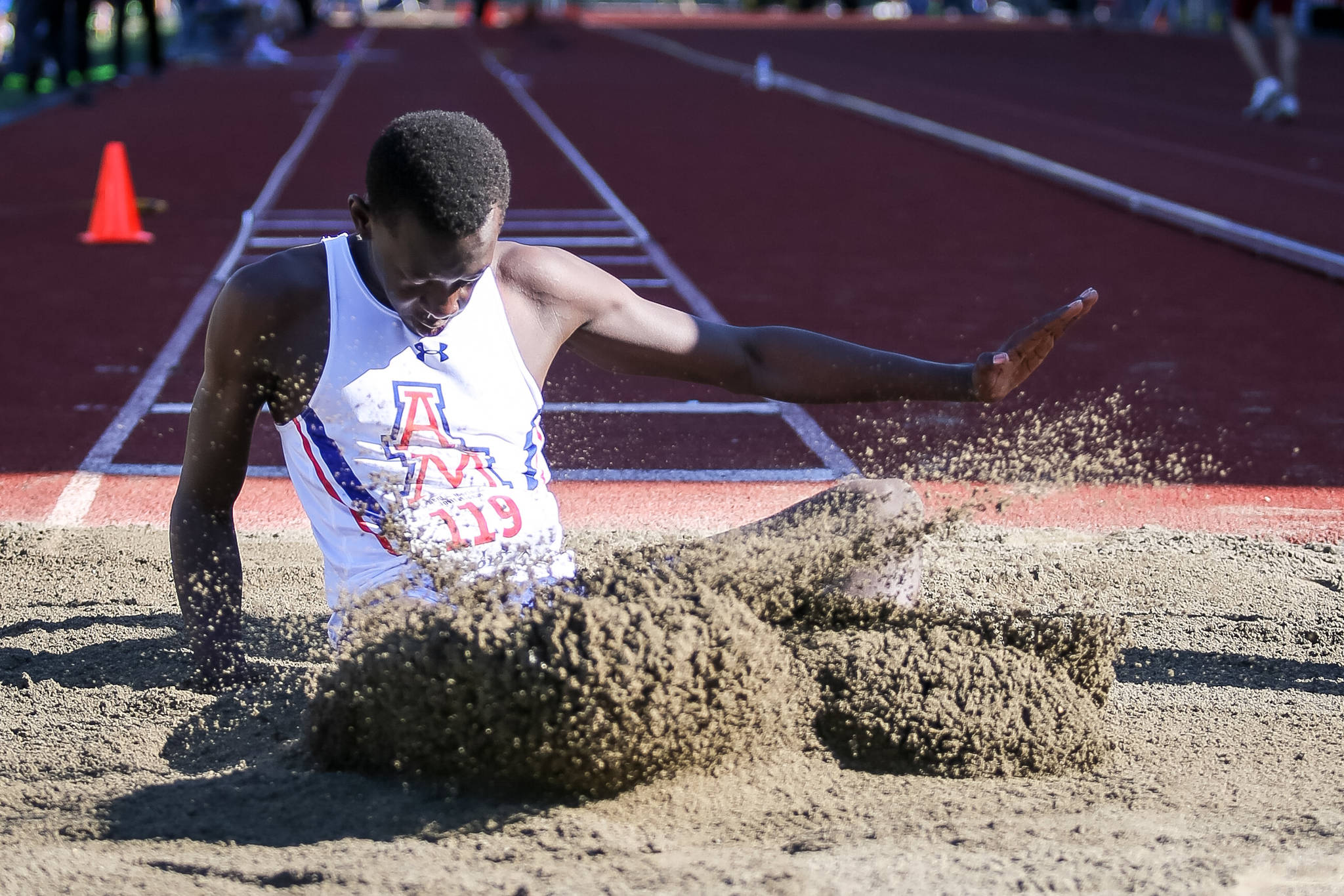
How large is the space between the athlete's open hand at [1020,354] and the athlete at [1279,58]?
13.5 m

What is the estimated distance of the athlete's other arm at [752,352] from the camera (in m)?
2.82

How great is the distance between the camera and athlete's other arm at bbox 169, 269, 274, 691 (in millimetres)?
2617

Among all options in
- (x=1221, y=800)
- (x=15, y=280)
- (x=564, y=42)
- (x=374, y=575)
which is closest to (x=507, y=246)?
(x=374, y=575)

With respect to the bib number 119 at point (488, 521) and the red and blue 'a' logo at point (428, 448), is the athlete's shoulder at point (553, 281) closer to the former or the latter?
the red and blue 'a' logo at point (428, 448)

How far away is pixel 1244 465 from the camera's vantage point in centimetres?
511

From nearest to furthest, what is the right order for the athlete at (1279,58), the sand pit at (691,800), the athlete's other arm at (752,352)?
the sand pit at (691,800) → the athlete's other arm at (752,352) → the athlete at (1279,58)

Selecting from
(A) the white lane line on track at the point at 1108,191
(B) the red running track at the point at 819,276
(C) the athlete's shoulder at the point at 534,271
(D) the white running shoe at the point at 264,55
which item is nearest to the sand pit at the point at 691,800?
(C) the athlete's shoulder at the point at 534,271

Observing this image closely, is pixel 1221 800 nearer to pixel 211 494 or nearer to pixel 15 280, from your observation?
pixel 211 494

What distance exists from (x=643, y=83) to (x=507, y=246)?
21.2m

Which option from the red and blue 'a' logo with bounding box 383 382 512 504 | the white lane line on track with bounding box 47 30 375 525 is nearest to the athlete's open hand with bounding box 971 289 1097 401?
the red and blue 'a' logo with bounding box 383 382 512 504

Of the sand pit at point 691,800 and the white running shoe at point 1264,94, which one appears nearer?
the sand pit at point 691,800

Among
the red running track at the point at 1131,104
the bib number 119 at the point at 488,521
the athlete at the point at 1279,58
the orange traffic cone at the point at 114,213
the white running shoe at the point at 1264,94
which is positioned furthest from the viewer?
the white running shoe at the point at 1264,94

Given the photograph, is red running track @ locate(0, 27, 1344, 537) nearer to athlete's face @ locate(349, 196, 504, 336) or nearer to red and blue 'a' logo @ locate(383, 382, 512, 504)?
red and blue 'a' logo @ locate(383, 382, 512, 504)

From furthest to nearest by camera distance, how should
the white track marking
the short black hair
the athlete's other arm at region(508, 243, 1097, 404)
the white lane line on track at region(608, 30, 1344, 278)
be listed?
the white lane line on track at region(608, 30, 1344, 278)
the white track marking
the athlete's other arm at region(508, 243, 1097, 404)
the short black hair
